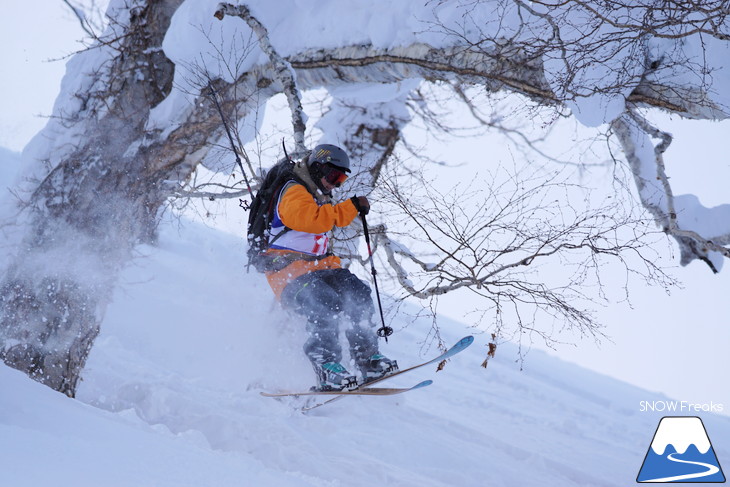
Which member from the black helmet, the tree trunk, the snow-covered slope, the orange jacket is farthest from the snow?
the black helmet

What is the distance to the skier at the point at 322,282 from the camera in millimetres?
4871

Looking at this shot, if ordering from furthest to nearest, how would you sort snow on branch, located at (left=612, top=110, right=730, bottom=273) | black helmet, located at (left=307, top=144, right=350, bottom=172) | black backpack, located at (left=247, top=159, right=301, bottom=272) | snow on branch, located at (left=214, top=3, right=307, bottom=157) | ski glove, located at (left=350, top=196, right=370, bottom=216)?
snow on branch, located at (left=612, top=110, right=730, bottom=273) < snow on branch, located at (left=214, top=3, right=307, bottom=157) < black backpack, located at (left=247, top=159, right=301, bottom=272) < black helmet, located at (left=307, top=144, right=350, bottom=172) < ski glove, located at (left=350, top=196, right=370, bottom=216)

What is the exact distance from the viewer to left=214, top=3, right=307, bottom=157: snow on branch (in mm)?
5840

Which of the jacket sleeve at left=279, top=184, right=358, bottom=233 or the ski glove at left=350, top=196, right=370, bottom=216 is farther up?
the ski glove at left=350, top=196, right=370, bottom=216

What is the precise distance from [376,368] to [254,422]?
9.00 feet

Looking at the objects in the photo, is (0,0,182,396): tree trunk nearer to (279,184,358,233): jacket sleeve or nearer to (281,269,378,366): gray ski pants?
(281,269,378,366): gray ski pants

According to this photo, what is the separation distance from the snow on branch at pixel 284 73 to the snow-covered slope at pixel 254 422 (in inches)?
90.8

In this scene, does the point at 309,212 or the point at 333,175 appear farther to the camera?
the point at 333,175

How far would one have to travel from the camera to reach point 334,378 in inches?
199

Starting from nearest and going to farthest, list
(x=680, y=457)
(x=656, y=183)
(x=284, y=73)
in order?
(x=284, y=73)
(x=656, y=183)
(x=680, y=457)

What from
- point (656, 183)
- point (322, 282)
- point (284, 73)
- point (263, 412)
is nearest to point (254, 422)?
point (263, 412)

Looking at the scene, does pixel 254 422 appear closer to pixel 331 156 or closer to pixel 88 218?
pixel 88 218

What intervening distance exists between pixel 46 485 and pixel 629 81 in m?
4.83

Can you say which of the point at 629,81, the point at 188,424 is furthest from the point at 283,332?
the point at 629,81
